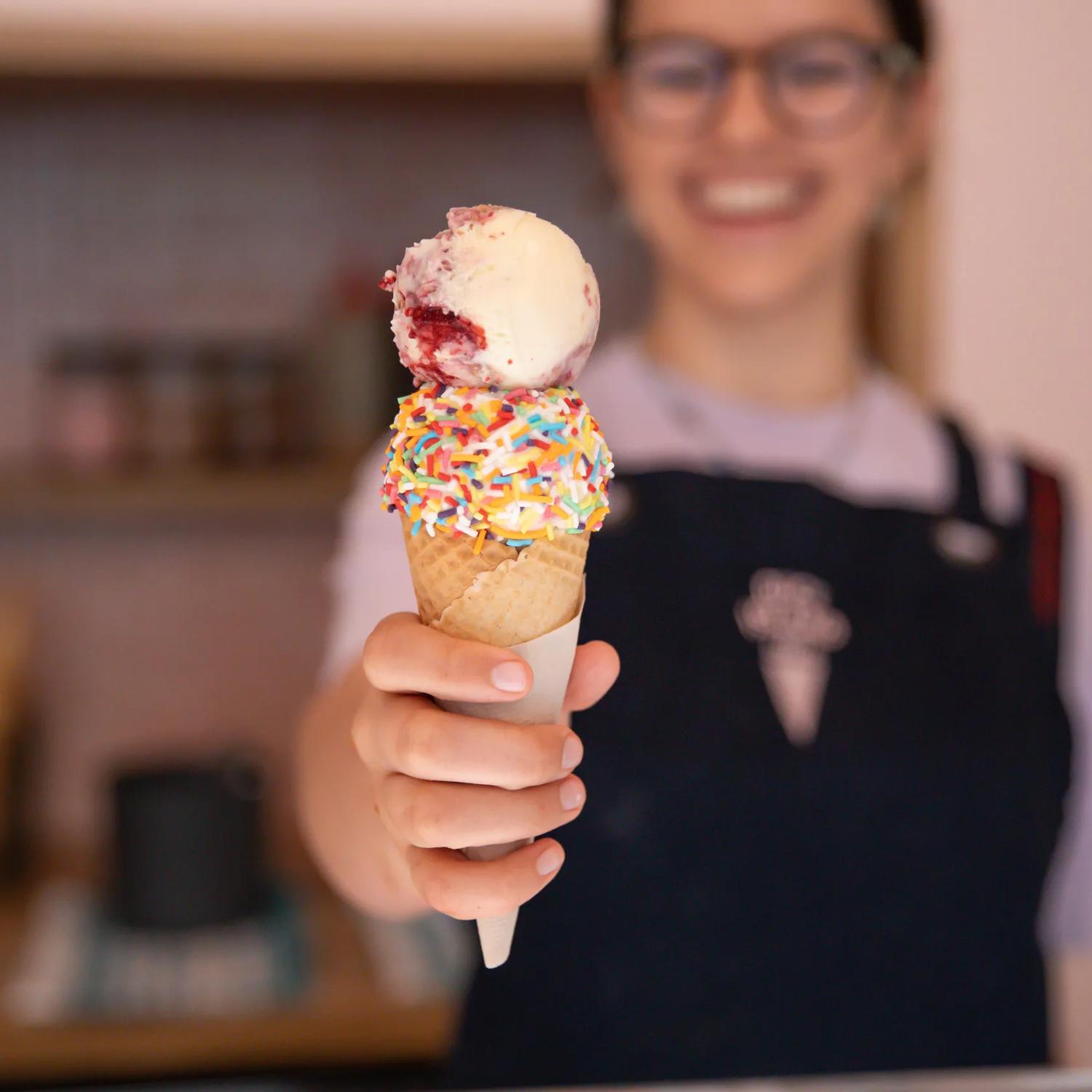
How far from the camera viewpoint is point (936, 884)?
823 mm

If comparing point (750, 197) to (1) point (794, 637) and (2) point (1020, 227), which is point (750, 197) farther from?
(2) point (1020, 227)

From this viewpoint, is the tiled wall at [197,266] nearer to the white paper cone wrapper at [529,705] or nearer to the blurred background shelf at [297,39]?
the blurred background shelf at [297,39]

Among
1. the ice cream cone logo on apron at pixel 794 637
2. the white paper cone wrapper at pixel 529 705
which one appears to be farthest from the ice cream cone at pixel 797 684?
the white paper cone wrapper at pixel 529 705

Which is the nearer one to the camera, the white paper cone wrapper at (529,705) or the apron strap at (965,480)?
the white paper cone wrapper at (529,705)

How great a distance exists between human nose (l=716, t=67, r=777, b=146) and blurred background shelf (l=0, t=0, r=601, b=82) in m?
0.67

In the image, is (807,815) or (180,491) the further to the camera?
(180,491)

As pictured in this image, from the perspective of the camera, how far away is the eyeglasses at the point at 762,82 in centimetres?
67

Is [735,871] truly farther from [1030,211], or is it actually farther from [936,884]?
[1030,211]

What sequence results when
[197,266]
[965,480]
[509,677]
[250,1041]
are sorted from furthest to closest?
[197,266] → [250,1041] → [965,480] → [509,677]

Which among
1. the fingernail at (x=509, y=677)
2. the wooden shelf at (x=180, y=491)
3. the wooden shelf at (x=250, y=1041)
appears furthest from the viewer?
the wooden shelf at (x=180, y=491)

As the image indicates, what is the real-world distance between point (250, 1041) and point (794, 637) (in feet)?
2.47

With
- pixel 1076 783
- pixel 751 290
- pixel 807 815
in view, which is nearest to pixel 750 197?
pixel 751 290

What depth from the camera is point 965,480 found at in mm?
923

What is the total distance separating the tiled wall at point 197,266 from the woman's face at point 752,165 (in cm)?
58
